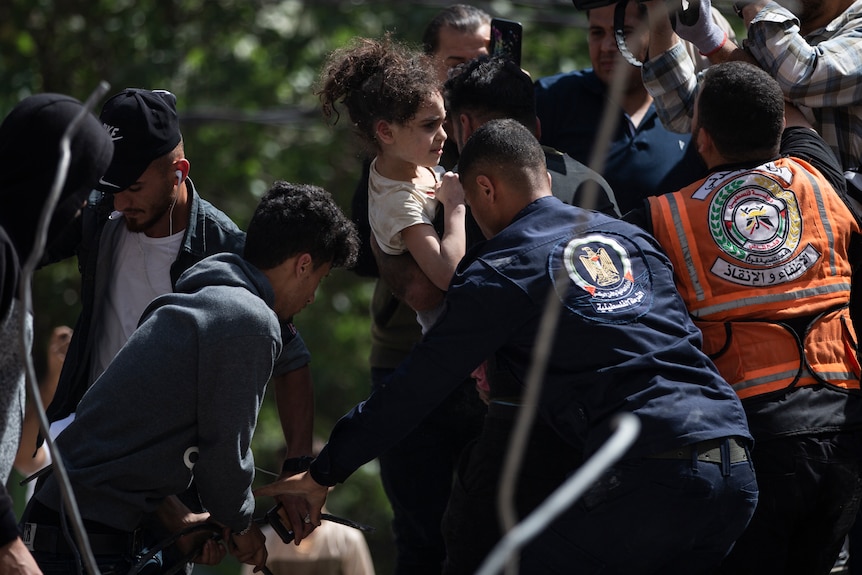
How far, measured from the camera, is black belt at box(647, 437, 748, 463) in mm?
3105

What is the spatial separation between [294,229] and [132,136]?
0.69 meters

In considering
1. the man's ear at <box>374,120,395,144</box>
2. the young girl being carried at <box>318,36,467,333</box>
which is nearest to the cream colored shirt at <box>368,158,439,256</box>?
the young girl being carried at <box>318,36,467,333</box>

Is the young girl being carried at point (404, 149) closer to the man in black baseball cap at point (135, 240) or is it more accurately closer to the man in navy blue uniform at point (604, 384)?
the man in navy blue uniform at point (604, 384)

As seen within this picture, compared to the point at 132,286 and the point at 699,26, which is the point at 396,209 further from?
the point at 699,26

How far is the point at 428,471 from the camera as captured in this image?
4.28 m

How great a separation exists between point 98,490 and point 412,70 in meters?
1.63

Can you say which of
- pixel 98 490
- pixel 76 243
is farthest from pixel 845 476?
pixel 76 243

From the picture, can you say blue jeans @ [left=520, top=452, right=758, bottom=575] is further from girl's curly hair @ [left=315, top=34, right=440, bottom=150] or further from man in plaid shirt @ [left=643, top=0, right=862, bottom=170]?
girl's curly hair @ [left=315, top=34, right=440, bottom=150]

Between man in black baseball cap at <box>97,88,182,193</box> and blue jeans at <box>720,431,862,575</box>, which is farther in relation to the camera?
man in black baseball cap at <box>97,88,182,193</box>

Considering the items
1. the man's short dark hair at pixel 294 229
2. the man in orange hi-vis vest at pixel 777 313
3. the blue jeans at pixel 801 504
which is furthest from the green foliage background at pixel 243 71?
the blue jeans at pixel 801 504

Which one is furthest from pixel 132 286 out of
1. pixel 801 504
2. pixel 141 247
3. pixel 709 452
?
pixel 801 504

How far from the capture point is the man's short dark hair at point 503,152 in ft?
11.3

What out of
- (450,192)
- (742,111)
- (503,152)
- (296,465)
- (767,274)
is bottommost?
(296,465)

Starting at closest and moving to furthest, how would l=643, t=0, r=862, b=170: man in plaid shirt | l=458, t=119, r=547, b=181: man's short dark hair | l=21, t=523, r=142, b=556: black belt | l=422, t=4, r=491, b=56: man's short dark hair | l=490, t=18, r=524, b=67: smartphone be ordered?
1. l=21, t=523, r=142, b=556: black belt
2. l=458, t=119, r=547, b=181: man's short dark hair
3. l=643, t=0, r=862, b=170: man in plaid shirt
4. l=490, t=18, r=524, b=67: smartphone
5. l=422, t=4, r=491, b=56: man's short dark hair
